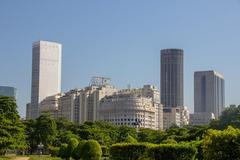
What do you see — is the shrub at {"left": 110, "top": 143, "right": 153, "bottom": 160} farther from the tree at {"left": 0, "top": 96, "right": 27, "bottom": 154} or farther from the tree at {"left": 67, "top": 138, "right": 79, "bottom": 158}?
the tree at {"left": 0, "top": 96, "right": 27, "bottom": 154}

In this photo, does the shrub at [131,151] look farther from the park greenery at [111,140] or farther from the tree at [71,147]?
the tree at [71,147]

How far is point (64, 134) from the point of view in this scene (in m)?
115

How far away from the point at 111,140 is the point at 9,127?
156 feet

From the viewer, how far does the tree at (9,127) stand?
68.0 m

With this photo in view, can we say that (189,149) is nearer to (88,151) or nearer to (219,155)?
(219,155)

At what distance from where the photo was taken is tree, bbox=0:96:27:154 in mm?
68000

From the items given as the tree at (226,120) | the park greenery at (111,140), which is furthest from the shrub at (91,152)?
the tree at (226,120)

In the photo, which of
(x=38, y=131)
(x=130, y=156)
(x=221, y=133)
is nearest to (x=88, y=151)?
(x=130, y=156)

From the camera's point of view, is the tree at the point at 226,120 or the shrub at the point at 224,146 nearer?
the shrub at the point at 224,146

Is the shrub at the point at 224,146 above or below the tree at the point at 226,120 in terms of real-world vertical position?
below

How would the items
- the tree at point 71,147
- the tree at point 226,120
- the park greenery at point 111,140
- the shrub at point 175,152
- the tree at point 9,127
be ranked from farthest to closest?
the tree at point 226,120 < the tree at point 71,147 < the tree at point 9,127 < the shrub at point 175,152 < the park greenery at point 111,140

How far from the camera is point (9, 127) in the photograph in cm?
7044

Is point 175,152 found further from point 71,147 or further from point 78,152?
point 71,147

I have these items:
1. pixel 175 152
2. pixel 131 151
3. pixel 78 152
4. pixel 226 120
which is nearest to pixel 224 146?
pixel 175 152
